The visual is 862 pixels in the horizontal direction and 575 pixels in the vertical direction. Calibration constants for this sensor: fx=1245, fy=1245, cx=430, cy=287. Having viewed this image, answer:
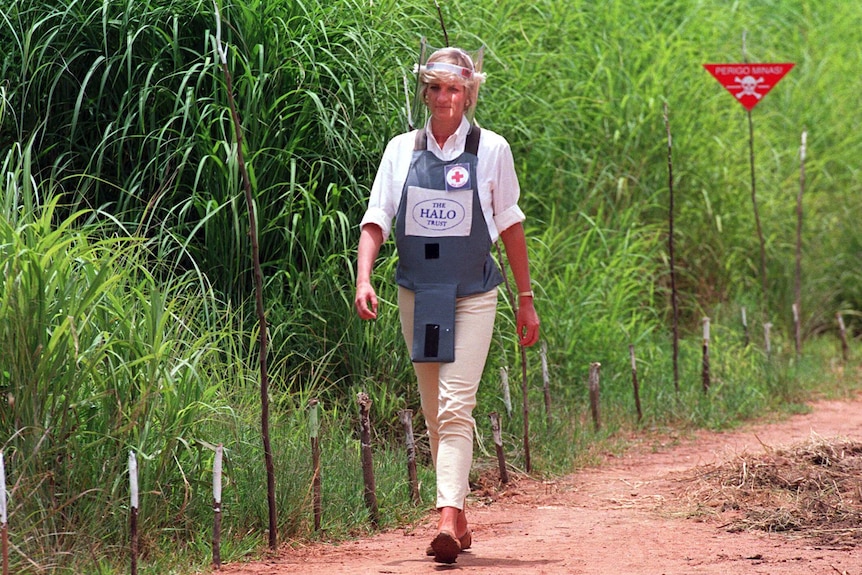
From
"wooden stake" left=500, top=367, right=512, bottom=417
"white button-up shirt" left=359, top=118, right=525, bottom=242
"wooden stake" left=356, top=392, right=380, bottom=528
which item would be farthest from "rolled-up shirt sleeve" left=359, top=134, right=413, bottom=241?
"wooden stake" left=500, top=367, right=512, bottom=417

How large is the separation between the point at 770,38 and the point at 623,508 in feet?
24.0

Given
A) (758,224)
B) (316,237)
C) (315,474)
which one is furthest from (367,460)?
(758,224)

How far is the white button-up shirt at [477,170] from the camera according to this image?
4145mm

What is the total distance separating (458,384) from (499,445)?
1.36 m

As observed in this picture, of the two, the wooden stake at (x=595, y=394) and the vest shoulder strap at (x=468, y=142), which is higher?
the vest shoulder strap at (x=468, y=142)

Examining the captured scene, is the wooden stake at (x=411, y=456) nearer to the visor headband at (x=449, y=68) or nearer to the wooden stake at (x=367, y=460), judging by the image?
the wooden stake at (x=367, y=460)

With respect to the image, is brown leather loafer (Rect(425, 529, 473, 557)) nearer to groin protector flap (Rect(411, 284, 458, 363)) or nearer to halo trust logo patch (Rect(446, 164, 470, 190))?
groin protector flap (Rect(411, 284, 458, 363))

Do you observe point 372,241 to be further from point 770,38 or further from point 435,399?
point 770,38

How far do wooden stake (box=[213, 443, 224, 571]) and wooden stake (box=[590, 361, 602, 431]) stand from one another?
115 inches

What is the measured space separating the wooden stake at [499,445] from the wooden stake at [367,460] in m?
0.77

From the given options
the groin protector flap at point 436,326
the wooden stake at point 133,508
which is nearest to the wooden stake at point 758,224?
the groin protector flap at point 436,326

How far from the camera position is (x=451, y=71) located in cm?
413

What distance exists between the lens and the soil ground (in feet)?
13.2

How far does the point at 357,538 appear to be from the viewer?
14.8 feet
